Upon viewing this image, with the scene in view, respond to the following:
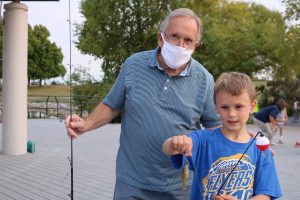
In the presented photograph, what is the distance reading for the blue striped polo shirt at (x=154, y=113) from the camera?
2.40 meters

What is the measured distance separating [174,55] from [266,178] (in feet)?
2.57

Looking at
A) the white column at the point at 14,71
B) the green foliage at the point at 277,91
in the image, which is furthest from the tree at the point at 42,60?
the white column at the point at 14,71

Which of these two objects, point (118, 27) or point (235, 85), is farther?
point (118, 27)

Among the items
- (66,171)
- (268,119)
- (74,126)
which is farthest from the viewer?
(268,119)

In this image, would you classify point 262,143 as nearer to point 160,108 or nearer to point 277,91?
point 160,108

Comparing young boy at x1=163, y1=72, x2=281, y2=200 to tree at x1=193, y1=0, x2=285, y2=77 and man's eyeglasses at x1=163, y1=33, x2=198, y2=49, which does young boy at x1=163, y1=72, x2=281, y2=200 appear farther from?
tree at x1=193, y1=0, x2=285, y2=77

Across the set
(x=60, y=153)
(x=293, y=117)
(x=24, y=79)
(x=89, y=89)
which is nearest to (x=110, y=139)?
(x=60, y=153)

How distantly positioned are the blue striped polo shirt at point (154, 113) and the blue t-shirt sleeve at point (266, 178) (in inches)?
15.6

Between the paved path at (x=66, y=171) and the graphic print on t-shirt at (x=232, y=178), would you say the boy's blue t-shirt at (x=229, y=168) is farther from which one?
the paved path at (x=66, y=171)

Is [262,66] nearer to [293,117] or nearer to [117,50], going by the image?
[293,117]

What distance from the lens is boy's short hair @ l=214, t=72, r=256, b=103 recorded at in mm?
2131

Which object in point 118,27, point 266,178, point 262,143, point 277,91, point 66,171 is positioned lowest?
point 66,171

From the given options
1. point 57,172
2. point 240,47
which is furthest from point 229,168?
point 240,47

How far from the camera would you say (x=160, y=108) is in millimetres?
2418
